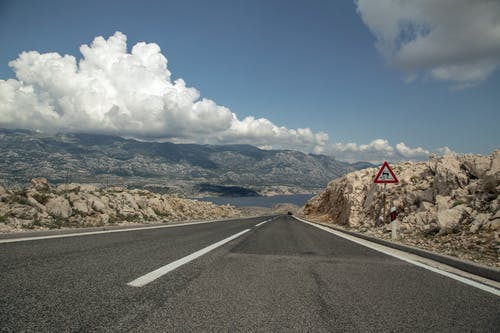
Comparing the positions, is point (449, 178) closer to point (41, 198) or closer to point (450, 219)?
point (450, 219)

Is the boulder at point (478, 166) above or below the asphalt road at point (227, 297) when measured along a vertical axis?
above

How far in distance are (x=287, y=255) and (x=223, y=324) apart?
470 centimetres

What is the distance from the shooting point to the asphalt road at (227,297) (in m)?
2.83

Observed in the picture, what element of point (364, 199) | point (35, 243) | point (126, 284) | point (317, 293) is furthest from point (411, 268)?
point (364, 199)

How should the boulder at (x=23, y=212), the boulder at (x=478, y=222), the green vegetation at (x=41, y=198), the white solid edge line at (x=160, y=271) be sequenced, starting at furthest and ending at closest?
the green vegetation at (x=41, y=198) → the boulder at (x=23, y=212) → the boulder at (x=478, y=222) → the white solid edge line at (x=160, y=271)

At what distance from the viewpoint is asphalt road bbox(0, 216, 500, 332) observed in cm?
283

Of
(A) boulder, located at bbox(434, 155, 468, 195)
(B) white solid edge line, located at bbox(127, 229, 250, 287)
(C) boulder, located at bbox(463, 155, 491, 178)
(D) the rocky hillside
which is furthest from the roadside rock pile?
(C) boulder, located at bbox(463, 155, 491, 178)

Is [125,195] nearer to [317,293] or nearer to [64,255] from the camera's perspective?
[64,255]

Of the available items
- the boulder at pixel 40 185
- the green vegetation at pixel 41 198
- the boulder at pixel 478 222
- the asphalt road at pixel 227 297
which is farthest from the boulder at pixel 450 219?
the boulder at pixel 40 185

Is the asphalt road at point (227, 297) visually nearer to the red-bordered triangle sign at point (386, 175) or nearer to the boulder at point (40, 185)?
the red-bordered triangle sign at point (386, 175)

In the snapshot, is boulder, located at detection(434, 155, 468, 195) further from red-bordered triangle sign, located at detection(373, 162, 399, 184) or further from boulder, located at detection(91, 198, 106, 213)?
boulder, located at detection(91, 198, 106, 213)

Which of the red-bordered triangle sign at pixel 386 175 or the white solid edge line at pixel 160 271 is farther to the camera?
the red-bordered triangle sign at pixel 386 175

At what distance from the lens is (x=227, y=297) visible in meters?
3.74

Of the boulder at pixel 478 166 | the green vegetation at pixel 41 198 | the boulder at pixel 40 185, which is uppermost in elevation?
the boulder at pixel 478 166
